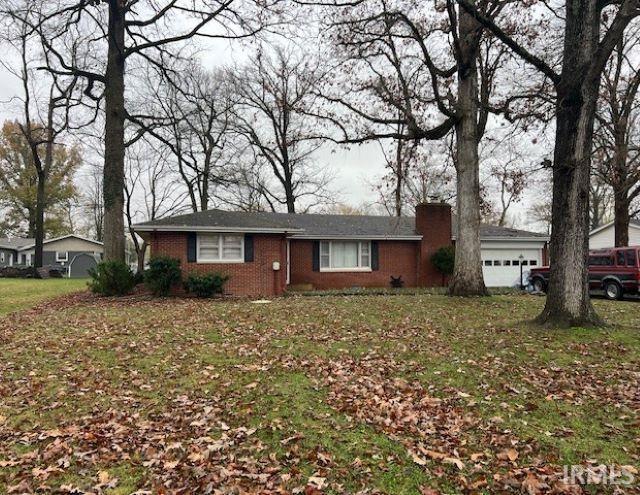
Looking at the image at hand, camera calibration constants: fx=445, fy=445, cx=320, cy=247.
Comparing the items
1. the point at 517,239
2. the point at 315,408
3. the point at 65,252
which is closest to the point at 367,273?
the point at 517,239

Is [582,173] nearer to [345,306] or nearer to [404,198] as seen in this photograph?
A: [345,306]

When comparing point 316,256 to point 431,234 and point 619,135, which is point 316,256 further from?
point 619,135

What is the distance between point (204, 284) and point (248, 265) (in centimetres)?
199

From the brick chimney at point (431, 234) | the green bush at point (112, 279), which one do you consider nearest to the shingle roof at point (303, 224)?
the brick chimney at point (431, 234)

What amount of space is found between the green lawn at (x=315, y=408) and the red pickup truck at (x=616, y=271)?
8.79m

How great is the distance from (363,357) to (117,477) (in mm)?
4077

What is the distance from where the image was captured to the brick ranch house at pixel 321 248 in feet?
53.4

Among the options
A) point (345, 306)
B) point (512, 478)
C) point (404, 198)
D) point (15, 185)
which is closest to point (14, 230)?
point (15, 185)

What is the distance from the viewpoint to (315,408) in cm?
→ 501

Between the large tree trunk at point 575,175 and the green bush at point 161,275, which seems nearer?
the large tree trunk at point 575,175

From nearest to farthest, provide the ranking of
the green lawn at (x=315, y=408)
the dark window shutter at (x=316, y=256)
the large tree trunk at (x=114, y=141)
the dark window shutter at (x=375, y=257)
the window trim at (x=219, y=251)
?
the green lawn at (x=315, y=408) → the window trim at (x=219, y=251) → the large tree trunk at (x=114, y=141) → the dark window shutter at (x=316, y=256) → the dark window shutter at (x=375, y=257)

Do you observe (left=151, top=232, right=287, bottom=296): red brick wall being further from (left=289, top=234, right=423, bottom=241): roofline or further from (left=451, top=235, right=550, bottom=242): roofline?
(left=451, top=235, right=550, bottom=242): roofline

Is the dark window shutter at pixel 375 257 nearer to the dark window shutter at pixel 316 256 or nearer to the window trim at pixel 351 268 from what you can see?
the window trim at pixel 351 268

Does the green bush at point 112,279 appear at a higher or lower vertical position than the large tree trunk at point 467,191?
lower
